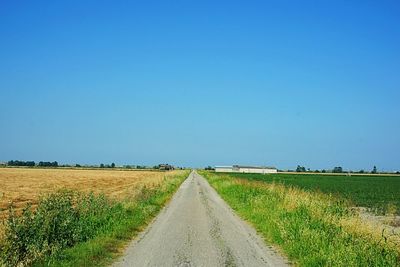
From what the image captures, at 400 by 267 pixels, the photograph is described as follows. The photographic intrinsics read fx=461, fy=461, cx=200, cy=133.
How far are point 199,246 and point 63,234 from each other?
4177 millimetres

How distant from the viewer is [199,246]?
46.8 ft

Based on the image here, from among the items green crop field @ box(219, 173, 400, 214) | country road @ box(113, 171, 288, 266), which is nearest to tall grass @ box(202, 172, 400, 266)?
country road @ box(113, 171, 288, 266)

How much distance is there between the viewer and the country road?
11820 millimetres

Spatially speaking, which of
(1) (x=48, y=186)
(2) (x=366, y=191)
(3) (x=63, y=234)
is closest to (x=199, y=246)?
(3) (x=63, y=234)

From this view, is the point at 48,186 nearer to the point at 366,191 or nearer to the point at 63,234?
the point at 366,191

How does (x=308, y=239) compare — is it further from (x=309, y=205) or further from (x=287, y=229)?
(x=309, y=205)

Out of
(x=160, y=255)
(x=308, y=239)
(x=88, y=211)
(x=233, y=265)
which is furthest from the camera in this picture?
(x=88, y=211)

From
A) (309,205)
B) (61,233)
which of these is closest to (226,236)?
(61,233)

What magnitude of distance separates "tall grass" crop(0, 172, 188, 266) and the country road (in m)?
0.79

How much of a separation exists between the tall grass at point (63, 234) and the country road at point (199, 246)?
2.59 ft

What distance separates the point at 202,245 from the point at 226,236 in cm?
229

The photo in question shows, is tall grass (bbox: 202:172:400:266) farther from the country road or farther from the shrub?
the shrub

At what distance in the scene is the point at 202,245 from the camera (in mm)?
14469

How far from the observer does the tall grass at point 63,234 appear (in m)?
11.3
